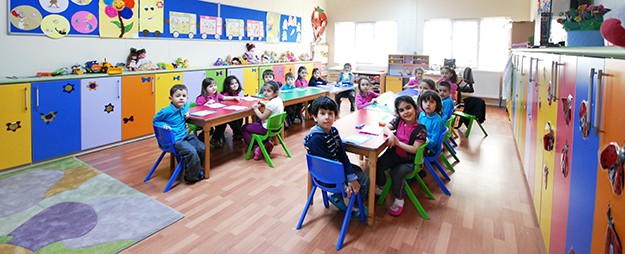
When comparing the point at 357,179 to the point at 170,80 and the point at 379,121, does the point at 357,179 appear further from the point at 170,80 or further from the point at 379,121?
the point at 170,80

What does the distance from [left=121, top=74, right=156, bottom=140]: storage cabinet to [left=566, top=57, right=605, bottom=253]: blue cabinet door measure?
4.71m

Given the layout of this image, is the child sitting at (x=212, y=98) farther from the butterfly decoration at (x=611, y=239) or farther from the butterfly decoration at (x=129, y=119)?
the butterfly decoration at (x=611, y=239)

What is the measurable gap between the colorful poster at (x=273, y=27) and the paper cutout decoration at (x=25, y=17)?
4.40 m

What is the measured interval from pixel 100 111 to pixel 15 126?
2.90 feet

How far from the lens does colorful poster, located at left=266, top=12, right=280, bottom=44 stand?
7898 millimetres

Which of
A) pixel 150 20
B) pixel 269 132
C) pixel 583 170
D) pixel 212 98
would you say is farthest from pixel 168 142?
pixel 583 170

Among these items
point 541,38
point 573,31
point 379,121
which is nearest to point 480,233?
point 379,121

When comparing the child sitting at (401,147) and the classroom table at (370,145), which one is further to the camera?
the child sitting at (401,147)

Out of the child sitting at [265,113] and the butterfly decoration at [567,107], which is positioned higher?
the butterfly decoration at [567,107]

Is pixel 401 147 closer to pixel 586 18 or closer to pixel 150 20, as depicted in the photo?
pixel 586 18

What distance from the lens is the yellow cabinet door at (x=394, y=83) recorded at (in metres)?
9.16

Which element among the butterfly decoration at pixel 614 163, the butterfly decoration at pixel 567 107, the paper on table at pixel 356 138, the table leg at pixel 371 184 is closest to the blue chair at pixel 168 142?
the paper on table at pixel 356 138

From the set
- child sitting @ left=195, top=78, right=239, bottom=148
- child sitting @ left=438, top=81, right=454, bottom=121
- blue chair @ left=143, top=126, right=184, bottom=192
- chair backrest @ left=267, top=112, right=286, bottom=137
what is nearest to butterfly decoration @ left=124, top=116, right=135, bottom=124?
child sitting @ left=195, top=78, right=239, bottom=148

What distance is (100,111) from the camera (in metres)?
4.48
